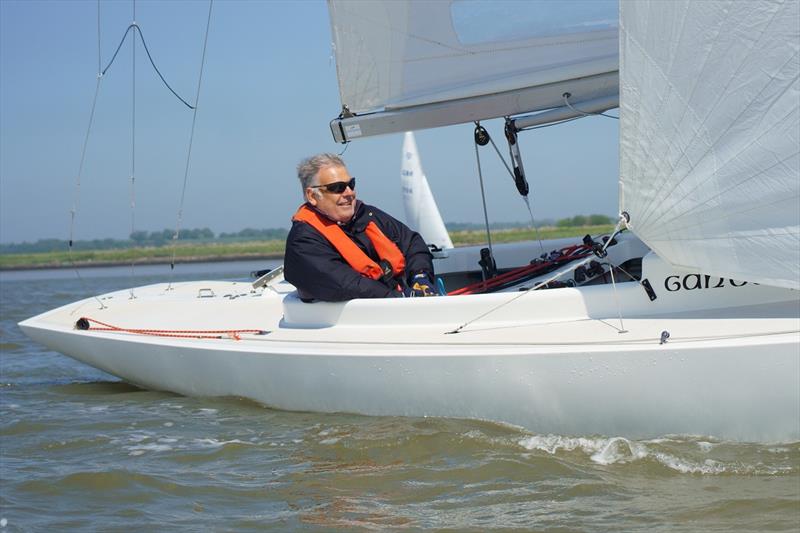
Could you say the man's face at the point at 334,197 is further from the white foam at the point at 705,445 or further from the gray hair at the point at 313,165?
the white foam at the point at 705,445

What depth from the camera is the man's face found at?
4.76 m

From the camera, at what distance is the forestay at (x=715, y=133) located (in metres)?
3.49

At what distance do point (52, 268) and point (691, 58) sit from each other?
38981mm

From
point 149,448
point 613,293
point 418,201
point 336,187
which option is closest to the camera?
point 613,293

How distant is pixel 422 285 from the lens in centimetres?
479

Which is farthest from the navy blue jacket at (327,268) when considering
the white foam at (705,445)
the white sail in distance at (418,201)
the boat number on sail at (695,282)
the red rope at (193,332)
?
the white sail in distance at (418,201)

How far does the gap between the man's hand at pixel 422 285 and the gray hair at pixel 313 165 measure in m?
0.65

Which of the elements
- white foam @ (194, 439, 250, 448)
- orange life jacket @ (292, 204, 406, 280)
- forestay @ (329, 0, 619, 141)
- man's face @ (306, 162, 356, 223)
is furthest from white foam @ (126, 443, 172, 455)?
forestay @ (329, 0, 619, 141)

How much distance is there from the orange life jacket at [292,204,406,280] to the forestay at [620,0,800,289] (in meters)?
→ 1.39

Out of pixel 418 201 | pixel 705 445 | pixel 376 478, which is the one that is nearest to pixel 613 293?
pixel 705 445

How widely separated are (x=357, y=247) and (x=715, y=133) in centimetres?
183

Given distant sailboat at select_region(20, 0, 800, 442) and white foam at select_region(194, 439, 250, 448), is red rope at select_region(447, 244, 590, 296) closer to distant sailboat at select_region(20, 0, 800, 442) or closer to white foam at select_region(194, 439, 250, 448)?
distant sailboat at select_region(20, 0, 800, 442)

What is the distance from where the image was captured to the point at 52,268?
130 feet

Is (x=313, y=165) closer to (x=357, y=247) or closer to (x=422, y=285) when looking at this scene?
(x=357, y=247)
